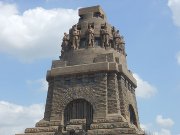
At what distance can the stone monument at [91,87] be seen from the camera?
34000 millimetres

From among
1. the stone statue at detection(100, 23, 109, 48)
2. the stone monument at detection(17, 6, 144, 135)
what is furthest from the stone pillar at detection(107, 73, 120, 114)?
the stone statue at detection(100, 23, 109, 48)

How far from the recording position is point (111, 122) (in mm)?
33312

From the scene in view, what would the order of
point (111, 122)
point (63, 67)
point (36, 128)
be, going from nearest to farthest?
point (111, 122), point (36, 128), point (63, 67)

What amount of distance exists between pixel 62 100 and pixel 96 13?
12.1m

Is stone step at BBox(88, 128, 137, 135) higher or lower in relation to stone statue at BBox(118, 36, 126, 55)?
lower

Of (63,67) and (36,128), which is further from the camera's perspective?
(63,67)

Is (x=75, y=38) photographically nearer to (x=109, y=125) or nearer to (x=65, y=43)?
(x=65, y=43)

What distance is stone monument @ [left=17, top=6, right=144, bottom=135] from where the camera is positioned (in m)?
34.0

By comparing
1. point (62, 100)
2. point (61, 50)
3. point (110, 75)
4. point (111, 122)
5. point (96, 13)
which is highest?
point (96, 13)

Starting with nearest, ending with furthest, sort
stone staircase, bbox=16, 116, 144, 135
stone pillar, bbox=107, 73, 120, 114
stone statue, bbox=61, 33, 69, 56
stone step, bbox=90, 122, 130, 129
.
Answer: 1. stone staircase, bbox=16, 116, 144, 135
2. stone step, bbox=90, 122, 130, 129
3. stone pillar, bbox=107, 73, 120, 114
4. stone statue, bbox=61, 33, 69, 56

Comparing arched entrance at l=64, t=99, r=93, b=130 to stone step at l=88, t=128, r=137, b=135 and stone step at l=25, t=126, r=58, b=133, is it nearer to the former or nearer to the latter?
stone step at l=25, t=126, r=58, b=133

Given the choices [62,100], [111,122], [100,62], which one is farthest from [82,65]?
[111,122]

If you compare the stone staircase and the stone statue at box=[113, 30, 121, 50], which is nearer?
the stone staircase

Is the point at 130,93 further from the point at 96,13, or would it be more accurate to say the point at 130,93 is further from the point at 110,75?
the point at 96,13
